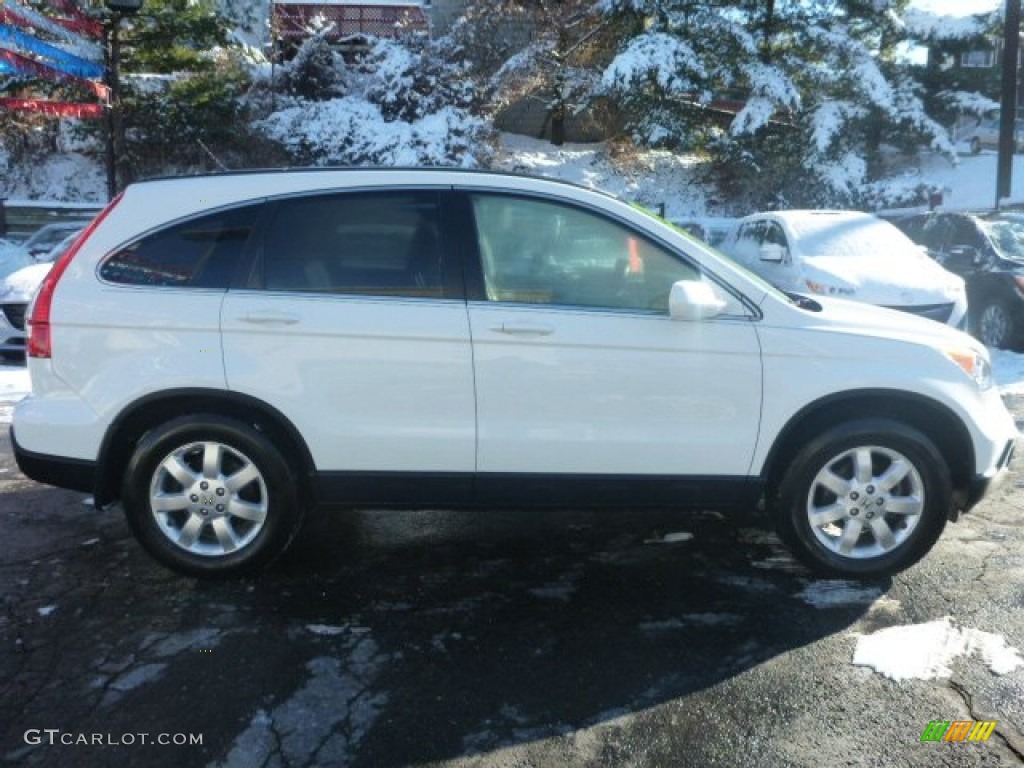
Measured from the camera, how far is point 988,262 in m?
10.2

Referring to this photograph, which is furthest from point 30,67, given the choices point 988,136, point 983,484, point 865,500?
point 988,136

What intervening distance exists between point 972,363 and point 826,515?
954mm

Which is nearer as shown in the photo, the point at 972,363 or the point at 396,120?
the point at 972,363

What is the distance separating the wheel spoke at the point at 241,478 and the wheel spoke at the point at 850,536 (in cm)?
264

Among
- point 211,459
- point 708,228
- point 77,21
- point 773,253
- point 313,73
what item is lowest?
point 211,459

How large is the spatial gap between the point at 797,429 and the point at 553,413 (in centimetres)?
110

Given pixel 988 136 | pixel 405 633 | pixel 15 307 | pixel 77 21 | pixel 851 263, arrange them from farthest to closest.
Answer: pixel 988 136 < pixel 77 21 < pixel 851 263 < pixel 15 307 < pixel 405 633

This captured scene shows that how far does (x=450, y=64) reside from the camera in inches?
774

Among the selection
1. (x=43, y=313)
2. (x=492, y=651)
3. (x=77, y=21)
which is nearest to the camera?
(x=492, y=651)

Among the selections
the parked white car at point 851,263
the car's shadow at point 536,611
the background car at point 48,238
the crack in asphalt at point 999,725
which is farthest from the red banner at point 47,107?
the crack in asphalt at point 999,725

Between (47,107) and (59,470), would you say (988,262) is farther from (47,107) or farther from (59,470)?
Result: (47,107)

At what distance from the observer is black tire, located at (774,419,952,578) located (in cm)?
396

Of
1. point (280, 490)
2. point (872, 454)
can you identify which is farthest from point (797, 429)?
point (280, 490)

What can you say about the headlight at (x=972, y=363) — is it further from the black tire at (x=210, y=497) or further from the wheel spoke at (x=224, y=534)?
the wheel spoke at (x=224, y=534)
